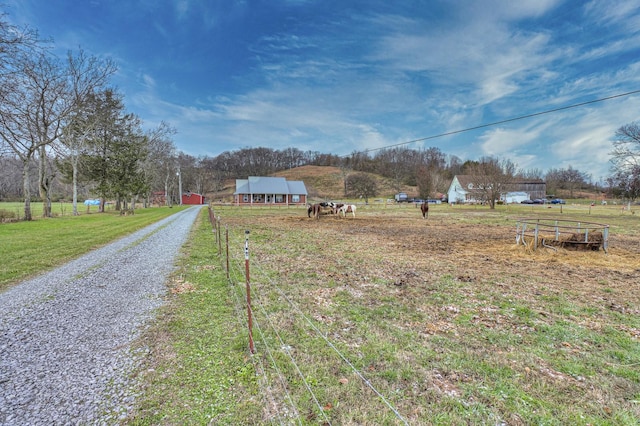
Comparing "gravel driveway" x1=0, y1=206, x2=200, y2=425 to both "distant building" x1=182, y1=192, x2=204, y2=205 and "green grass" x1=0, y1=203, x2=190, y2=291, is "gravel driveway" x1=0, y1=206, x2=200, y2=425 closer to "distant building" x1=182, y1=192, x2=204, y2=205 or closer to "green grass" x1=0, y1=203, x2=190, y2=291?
"green grass" x1=0, y1=203, x2=190, y2=291

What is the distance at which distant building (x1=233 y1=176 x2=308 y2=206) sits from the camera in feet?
184

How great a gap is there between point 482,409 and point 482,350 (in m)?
1.23

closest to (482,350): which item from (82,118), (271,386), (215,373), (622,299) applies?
(271,386)

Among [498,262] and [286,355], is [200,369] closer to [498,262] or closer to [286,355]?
[286,355]

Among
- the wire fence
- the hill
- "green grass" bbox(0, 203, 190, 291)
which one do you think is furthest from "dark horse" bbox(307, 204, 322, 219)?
the hill

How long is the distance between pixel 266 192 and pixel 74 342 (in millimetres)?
53751

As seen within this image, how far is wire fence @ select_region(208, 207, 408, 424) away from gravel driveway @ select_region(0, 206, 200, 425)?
4.38 feet

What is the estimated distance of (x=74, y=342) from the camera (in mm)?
3916

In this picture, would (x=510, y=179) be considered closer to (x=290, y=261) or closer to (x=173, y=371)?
(x=290, y=261)

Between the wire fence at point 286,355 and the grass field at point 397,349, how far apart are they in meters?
0.02

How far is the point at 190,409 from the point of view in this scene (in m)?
2.69

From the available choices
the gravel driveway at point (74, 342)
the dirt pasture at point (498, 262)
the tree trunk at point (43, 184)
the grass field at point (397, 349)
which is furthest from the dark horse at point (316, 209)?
the tree trunk at point (43, 184)

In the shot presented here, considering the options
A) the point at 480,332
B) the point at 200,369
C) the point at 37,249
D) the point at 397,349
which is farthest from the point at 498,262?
the point at 37,249

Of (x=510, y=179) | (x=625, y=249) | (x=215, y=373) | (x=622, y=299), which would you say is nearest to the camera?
(x=215, y=373)
